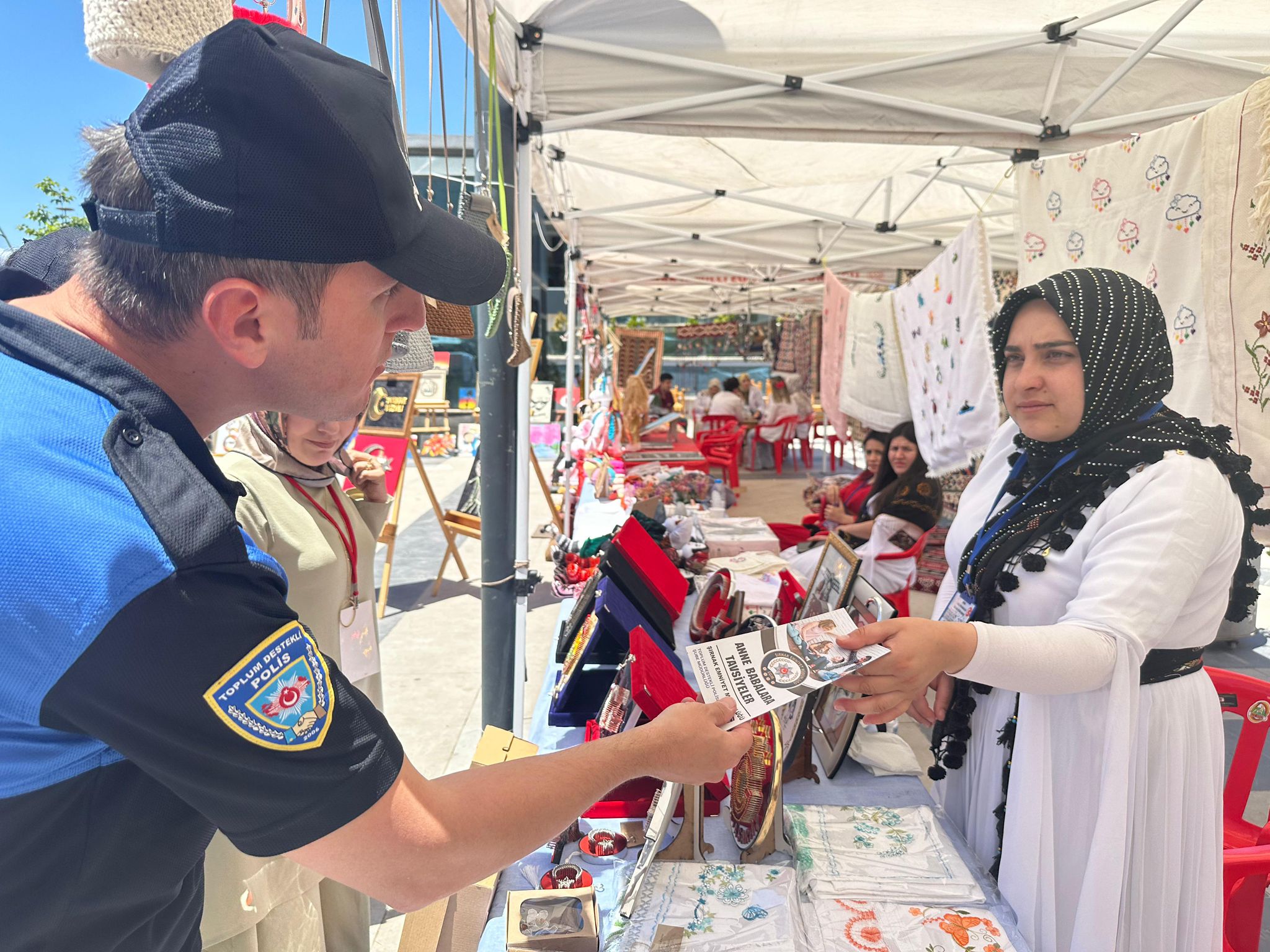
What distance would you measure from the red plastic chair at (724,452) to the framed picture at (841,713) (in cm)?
825

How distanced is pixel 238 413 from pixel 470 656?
14.5 feet

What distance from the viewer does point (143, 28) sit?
897 millimetres

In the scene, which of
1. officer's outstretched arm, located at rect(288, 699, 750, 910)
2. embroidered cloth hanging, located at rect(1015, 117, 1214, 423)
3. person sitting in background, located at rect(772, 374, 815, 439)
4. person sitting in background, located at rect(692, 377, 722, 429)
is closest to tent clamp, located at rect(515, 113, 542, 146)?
embroidered cloth hanging, located at rect(1015, 117, 1214, 423)

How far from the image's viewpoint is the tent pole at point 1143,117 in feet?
9.65

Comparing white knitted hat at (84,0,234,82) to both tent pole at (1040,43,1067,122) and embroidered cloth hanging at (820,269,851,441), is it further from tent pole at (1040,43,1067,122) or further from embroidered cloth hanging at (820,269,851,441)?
embroidered cloth hanging at (820,269,851,441)

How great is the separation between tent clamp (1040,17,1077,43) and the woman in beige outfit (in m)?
2.97

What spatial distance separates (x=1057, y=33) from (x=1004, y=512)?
2.24m

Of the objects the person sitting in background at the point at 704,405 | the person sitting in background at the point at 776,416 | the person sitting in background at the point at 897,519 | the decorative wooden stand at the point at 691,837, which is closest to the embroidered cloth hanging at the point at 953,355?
the person sitting in background at the point at 897,519

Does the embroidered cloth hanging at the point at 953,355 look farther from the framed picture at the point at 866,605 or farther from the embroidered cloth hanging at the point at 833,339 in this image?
the framed picture at the point at 866,605

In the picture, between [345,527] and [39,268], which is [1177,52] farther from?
[39,268]

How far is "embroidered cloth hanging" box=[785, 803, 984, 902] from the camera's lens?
1.30 metres

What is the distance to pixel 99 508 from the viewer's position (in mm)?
549

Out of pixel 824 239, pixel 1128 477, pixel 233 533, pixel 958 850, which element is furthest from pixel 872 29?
pixel 824 239

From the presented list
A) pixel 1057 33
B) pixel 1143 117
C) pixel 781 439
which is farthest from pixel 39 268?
pixel 781 439
